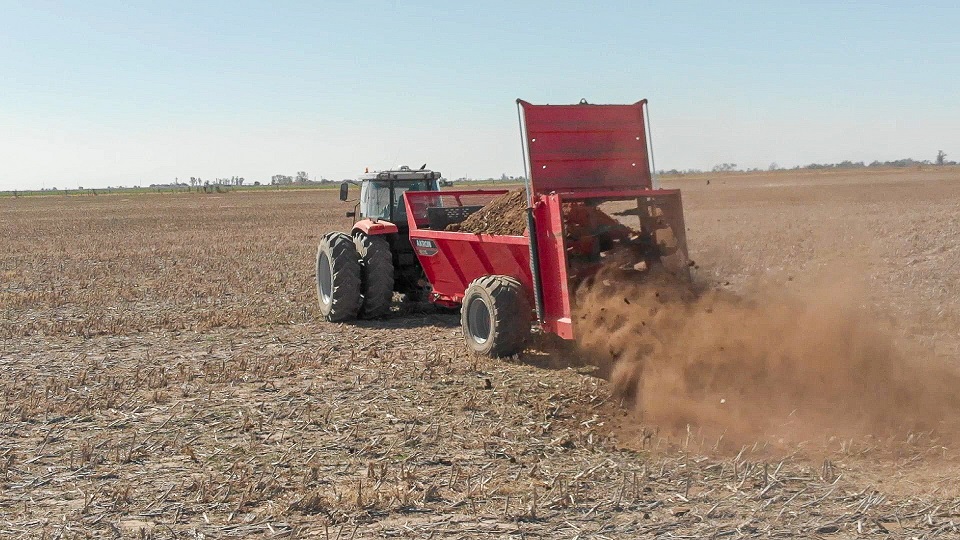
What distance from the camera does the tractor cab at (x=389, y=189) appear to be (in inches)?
464

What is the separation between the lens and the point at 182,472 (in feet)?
17.8

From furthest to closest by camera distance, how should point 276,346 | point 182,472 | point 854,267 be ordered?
point 854,267 < point 276,346 < point 182,472

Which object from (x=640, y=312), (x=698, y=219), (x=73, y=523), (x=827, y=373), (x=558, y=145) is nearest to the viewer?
(x=73, y=523)

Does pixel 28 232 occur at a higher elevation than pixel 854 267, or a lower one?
higher

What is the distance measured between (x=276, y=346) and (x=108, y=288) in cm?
657

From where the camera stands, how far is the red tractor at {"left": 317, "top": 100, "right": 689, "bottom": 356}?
7914mm

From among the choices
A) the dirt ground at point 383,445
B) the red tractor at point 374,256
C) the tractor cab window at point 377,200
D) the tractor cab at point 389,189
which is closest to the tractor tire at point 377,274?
the red tractor at point 374,256

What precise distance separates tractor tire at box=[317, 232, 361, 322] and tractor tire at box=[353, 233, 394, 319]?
0.13m

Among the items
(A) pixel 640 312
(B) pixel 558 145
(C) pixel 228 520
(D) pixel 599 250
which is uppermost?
(B) pixel 558 145

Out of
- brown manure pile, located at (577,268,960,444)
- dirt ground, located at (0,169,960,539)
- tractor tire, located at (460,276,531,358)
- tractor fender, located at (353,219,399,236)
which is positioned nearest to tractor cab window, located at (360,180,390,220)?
tractor fender, located at (353,219,399,236)

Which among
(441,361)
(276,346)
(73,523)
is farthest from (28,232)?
(73,523)

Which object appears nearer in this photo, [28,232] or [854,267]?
[854,267]

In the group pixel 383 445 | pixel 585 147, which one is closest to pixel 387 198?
pixel 585 147

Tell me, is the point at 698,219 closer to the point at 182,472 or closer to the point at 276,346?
the point at 276,346
